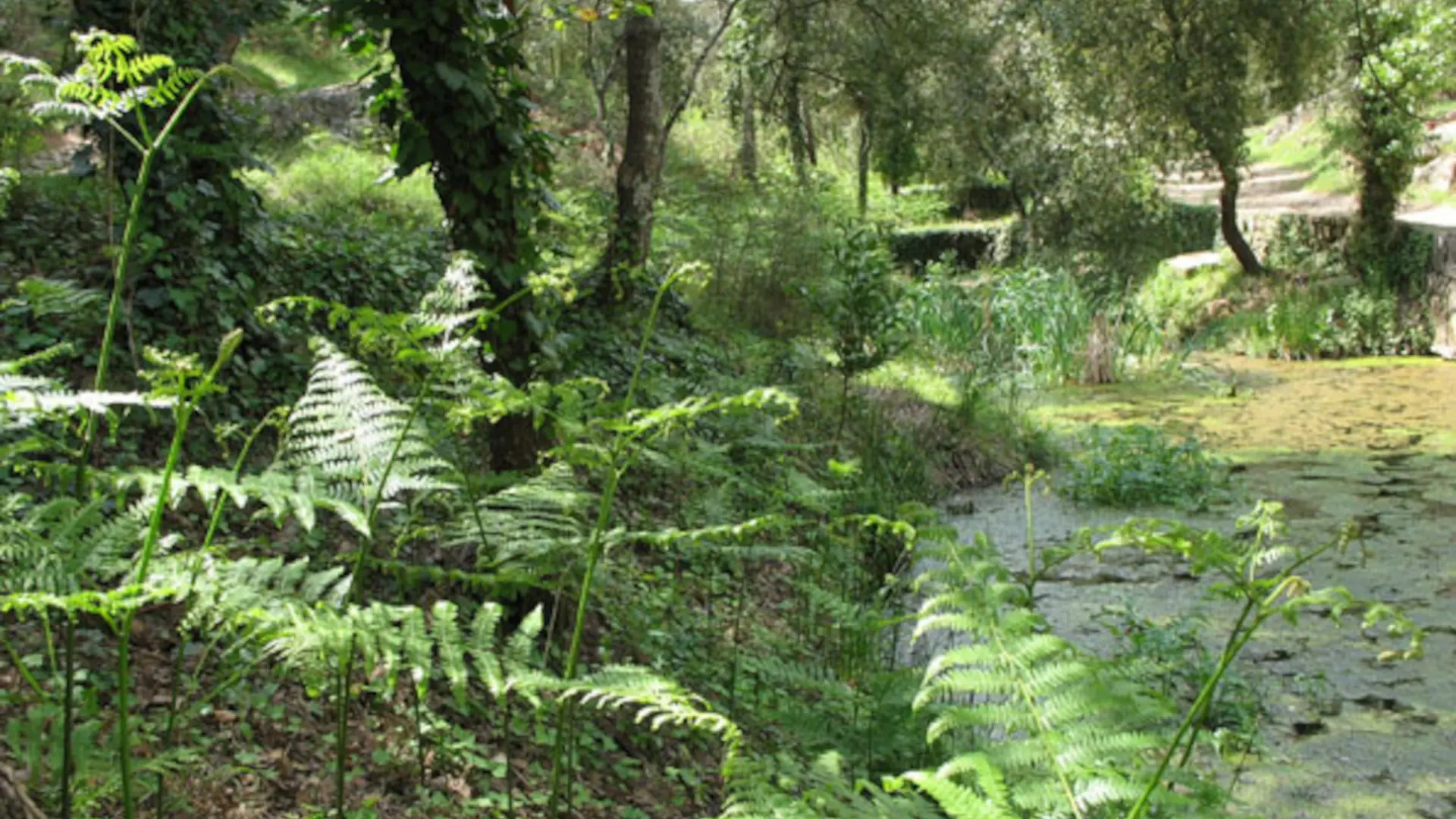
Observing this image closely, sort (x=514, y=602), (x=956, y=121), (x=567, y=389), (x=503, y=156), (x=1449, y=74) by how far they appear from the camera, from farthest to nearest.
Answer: (x=956, y=121), (x=1449, y=74), (x=503, y=156), (x=514, y=602), (x=567, y=389)

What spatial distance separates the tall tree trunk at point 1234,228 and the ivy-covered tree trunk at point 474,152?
1150cm

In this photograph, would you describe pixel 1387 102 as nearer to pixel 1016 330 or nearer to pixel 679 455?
pixel 1016 330

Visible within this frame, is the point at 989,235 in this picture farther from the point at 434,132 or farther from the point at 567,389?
the point at 567,389

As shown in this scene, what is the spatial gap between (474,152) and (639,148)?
12.0 feet

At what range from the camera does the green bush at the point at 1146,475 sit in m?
6.66

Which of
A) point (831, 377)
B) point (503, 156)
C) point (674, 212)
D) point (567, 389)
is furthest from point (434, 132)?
point (674, 212)

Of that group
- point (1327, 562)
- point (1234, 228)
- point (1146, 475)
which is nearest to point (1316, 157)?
point (1234, 228)

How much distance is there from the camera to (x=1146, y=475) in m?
6.77

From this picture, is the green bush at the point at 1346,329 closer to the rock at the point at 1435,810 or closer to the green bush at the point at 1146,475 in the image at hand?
the green bush at the point at 1146,475

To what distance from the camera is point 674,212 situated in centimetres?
883

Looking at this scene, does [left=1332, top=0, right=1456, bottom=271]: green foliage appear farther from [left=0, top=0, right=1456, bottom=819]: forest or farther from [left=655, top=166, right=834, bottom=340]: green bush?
[left=655, top=166, right=834, bottom=340]: green bush

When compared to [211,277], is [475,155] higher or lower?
higher

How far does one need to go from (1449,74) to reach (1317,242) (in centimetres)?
233

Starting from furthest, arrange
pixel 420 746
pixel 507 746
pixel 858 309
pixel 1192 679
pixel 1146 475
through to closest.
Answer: pixel 1146 475
pixel 858 309
pixel 1192 679
pixel 420 746
pixel 507 746
